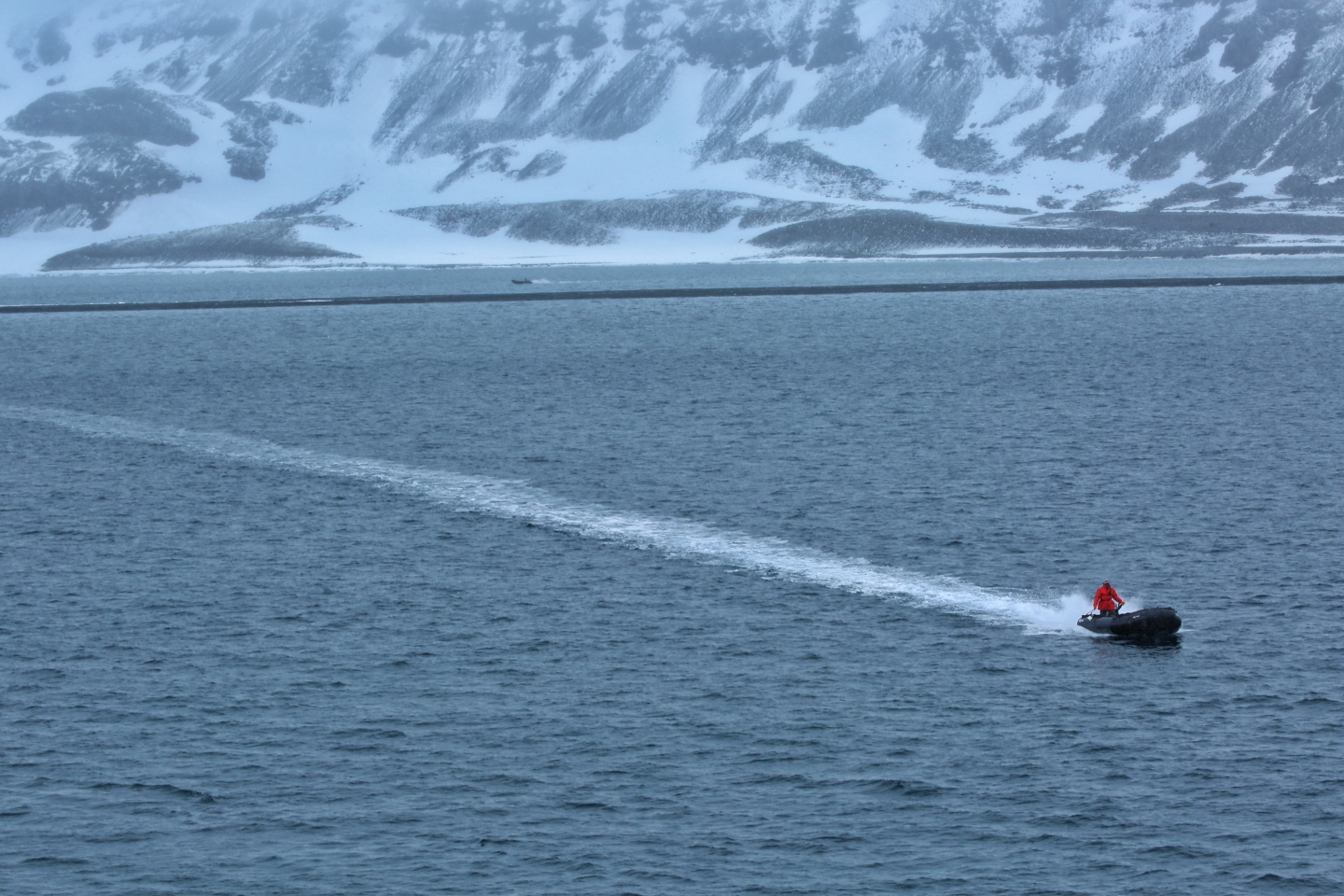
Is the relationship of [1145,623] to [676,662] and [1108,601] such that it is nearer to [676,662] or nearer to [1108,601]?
[1108,601]

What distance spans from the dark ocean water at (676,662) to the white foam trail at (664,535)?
32 centimetres

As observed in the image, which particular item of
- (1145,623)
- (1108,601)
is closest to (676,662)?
(1108,601)

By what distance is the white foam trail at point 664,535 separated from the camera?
59.2 meters

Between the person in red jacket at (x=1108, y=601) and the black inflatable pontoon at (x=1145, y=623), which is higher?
the person in red jacket at (x=1108, y=601)

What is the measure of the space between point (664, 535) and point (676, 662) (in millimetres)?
19560

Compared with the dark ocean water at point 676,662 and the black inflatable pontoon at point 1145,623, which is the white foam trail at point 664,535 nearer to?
the dark ocean water at point 676,662

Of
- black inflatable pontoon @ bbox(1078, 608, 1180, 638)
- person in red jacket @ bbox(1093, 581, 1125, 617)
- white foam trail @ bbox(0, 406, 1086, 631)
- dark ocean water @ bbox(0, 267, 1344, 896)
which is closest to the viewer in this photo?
dark ocean water @ bbox(0, 267, 1344, 896)

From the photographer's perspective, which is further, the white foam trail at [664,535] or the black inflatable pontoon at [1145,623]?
the white foam trail at [664,535]

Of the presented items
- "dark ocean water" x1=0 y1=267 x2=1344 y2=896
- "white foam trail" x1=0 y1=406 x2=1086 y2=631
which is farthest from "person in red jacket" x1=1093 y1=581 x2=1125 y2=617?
"dark ocean water" x1=0 y1=267 x2=1344 y2=896

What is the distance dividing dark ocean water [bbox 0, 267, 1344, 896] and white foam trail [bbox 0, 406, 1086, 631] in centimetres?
32

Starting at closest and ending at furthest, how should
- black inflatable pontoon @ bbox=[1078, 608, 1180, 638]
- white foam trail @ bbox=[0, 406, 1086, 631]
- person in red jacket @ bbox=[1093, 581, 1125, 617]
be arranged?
black inflatable pontoon @ bbox=[1078, 608, 1180, 638], person in red jacket @ bbox=[1093, 581, 1125, 617], white foam trail @ bbox=[0, 406, 1086, 631]

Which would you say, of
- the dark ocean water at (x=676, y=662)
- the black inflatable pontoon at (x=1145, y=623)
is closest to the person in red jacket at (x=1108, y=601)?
the black inflatable pontoon at (x=1145, y=623)

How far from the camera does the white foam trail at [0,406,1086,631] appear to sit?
59.2 m

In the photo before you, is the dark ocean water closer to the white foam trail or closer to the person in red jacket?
the white foam trail
